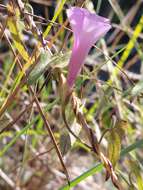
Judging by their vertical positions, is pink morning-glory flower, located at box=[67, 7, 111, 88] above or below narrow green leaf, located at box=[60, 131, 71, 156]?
above

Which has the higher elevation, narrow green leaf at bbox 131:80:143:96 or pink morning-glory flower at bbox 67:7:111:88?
pink morning-glory flower at bbox 67:7:111:88

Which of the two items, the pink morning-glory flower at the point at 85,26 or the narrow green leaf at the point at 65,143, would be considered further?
the narrow green leaf at the point at 65,143

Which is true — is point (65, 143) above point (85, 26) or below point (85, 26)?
below

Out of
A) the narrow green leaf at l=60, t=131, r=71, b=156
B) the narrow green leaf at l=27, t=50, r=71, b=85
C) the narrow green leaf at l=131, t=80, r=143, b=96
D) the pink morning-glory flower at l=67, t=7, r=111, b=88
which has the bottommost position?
the narrow green leaf at l=60, t=131, r=71, b=156

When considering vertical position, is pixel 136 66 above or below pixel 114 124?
below

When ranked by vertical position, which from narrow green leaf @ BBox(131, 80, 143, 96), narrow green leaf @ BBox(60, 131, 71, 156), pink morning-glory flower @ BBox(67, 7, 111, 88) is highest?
pink morning-glory flower @ BBox(67, 7, 111, 88)

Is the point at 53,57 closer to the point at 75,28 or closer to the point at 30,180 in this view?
the point at 75,28

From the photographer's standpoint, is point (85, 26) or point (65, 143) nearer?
point (85, 26)

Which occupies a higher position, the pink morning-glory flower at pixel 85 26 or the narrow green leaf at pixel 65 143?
the pink morning-glory flower at pixel 85 26

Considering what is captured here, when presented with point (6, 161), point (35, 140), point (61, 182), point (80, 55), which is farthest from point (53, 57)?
point (6, 161)

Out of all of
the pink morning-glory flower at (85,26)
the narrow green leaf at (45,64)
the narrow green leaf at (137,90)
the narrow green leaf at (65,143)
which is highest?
the pink morning-glory flower at (85,26)

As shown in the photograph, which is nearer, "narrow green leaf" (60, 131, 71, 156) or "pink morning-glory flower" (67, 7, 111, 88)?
"pink morning-glory flower" (67, 7, 111, 88)
